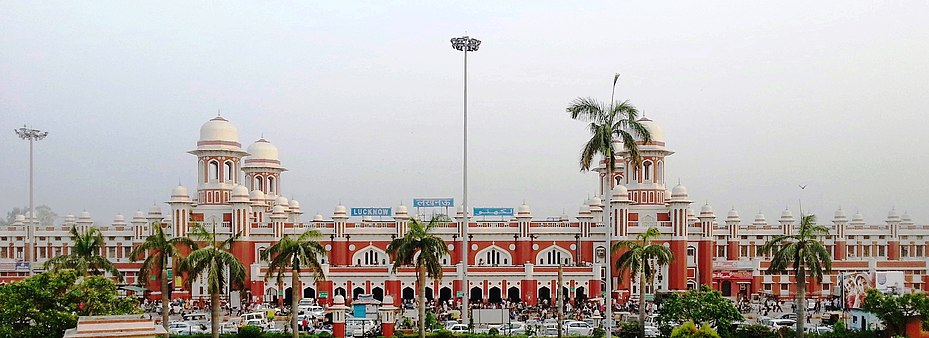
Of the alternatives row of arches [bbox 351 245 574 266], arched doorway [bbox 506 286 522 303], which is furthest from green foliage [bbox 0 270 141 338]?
row of arches [bbox 351 245 574 266]

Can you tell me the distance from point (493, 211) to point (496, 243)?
7.39 ft

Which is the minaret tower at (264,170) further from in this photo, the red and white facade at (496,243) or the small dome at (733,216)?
the small dome at (733,216)

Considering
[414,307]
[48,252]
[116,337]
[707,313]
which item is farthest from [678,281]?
[48,252]

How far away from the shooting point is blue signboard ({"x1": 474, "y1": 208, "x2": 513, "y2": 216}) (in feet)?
185

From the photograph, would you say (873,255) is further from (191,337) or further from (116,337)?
(116,337)

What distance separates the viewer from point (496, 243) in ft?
182

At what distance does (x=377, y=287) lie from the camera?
168ft

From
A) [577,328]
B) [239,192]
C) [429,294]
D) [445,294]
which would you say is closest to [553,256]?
[445,294]

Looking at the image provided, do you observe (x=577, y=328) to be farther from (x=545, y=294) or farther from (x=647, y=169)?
(x=647, y=169)

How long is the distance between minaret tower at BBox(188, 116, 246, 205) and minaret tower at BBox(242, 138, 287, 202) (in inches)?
282

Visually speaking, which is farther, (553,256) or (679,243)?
(553,256)

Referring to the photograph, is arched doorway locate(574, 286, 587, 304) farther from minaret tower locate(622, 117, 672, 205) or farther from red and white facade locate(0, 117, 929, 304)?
minaret tower locate(622, 117, 672, 205)

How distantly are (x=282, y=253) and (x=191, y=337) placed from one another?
6666 millimetres

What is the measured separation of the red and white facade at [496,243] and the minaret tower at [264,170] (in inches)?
118
